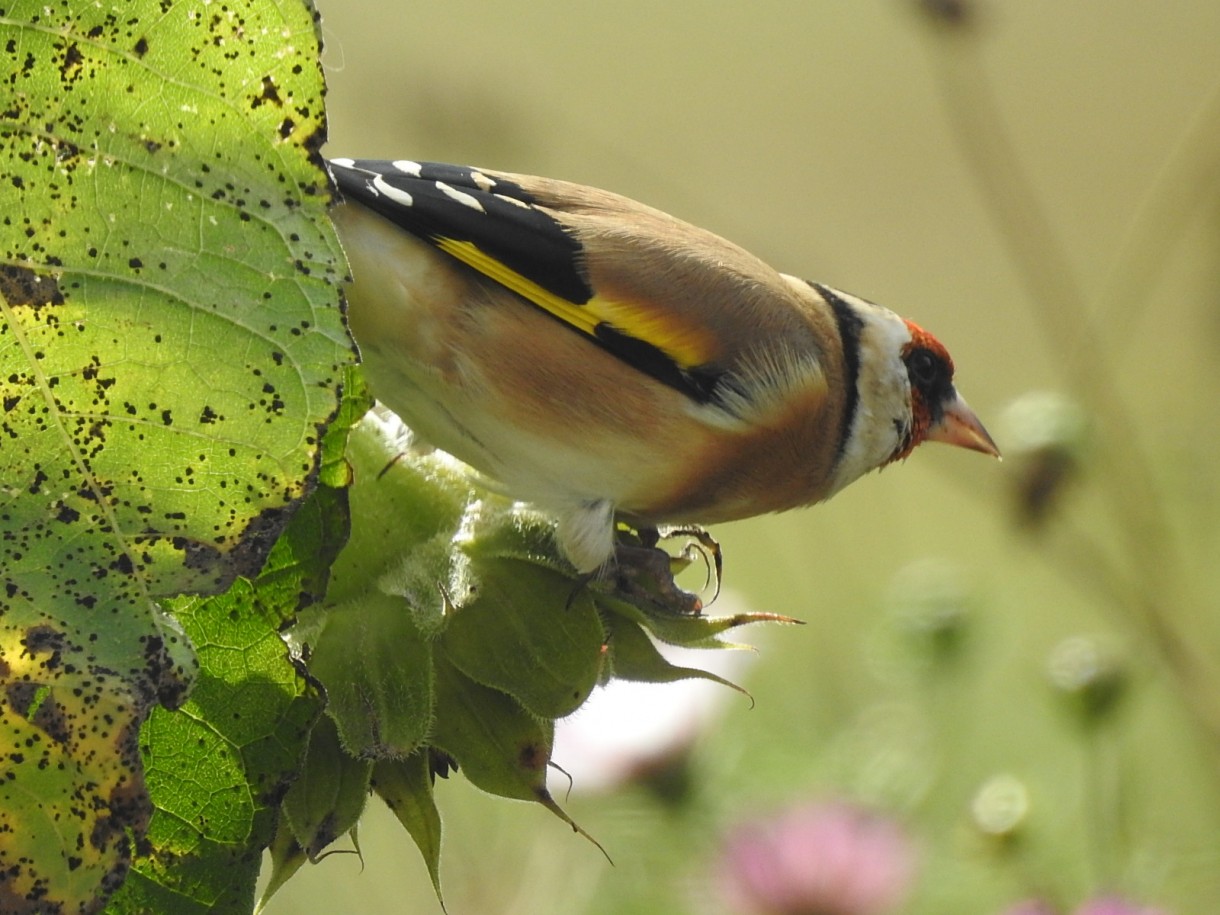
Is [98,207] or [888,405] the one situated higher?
[98,207]

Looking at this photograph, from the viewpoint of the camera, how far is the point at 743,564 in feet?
24.9

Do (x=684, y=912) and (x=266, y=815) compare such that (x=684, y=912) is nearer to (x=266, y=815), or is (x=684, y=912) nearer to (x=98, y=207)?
(x=266, y=815)

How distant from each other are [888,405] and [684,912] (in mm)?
1279

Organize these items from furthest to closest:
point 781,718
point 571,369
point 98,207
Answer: point 781,718, point 571,369, point 98,207

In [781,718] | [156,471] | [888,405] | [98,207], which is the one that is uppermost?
[98,207]

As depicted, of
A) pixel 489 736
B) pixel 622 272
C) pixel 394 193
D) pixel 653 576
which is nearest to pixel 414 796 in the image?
pixel 489 736

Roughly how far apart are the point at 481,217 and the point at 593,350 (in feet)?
0.84

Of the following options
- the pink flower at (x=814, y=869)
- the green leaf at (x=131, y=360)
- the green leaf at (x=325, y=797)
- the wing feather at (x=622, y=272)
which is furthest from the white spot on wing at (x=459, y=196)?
the pink flower at (x=814, y=869)

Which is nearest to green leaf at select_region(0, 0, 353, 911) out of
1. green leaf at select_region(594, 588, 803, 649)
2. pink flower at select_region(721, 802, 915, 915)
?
green leaf at select_region(594, 588, 803, 649)

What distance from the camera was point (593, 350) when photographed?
6.99 ft

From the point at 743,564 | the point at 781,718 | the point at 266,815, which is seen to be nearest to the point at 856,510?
the point at 743,564

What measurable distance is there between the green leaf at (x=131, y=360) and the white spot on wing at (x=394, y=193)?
1073 millimetres

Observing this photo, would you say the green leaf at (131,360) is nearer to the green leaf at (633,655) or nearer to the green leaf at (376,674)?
the green leaf at (376,674)

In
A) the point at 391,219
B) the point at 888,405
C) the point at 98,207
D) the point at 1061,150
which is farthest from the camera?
the point at 1061,150
